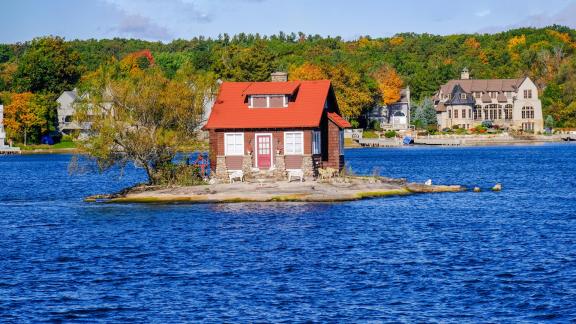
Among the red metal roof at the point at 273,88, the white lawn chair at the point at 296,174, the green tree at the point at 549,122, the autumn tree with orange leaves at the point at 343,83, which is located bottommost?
the white lawn chair at the point at 296,174

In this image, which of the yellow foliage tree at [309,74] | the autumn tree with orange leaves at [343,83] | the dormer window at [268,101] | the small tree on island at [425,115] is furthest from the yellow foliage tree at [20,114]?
the dormer window at [268,101]

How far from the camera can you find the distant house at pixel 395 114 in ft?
531

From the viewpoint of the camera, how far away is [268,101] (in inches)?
2360

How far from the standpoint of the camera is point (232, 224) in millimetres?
44906

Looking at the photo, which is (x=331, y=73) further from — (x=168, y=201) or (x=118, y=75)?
(x=168, y=201)

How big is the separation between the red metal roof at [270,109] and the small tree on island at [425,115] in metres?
102

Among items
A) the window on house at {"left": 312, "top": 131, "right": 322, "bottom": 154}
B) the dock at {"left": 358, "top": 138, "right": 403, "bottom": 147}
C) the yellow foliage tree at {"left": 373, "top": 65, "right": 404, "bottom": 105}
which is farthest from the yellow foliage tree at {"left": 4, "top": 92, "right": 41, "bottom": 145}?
the window on house at {"left": 312, "top": 131, "right": 322, "bottom": 154}

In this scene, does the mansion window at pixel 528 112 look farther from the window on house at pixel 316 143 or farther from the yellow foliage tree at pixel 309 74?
the window on house at pixel 316 143

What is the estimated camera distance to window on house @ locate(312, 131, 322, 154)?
5853 cm

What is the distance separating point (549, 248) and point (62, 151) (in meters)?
112

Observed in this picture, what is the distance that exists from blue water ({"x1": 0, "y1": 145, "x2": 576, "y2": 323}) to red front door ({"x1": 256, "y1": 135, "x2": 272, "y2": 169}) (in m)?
6.84

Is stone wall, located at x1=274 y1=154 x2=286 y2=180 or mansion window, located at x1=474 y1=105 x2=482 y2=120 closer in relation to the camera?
stone wall, located at x1=274 y1=154 x2=286 y2=180

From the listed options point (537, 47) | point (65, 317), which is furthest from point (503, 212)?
point (537, 47)

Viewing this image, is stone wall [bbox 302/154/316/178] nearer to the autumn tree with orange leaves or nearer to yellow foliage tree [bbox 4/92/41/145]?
the autumn tree with orange leaves
